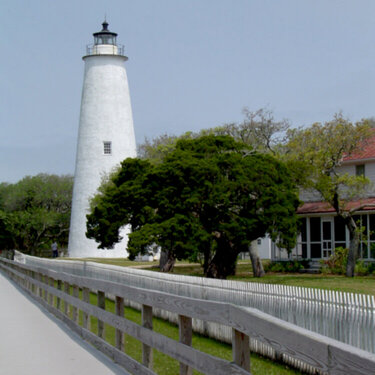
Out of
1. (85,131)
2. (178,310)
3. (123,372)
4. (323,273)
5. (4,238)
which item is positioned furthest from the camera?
(4,238)

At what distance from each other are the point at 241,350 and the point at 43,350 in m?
5.86

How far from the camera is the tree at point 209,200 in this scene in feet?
80.5

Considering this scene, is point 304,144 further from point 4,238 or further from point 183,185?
point 4,238

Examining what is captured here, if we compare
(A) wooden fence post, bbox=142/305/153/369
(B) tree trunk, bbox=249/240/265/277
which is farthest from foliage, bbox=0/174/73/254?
(A) wooden fence post, bbox=142/305/153/369

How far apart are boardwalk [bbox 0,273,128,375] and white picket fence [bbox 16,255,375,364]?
8.44 feet

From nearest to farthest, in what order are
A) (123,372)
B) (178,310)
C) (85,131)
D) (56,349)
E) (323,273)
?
(178,310) → (123,372) → (56,349) → (323,273) → (85,131)

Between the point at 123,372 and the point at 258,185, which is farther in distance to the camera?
the point at 258,185

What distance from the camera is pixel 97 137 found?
55969 millimetres

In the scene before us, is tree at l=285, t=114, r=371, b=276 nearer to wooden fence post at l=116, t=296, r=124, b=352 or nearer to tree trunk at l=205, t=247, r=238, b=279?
Answer: tree trunk at l=205, t=247, r=238, b=279

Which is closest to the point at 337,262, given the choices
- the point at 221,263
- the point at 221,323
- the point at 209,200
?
the point at 221,263

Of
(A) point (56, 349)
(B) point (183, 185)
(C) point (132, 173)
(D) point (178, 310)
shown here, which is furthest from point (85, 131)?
(D) point (178, 310)

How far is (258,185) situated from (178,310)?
18.9 m

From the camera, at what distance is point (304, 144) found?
30.3 metres

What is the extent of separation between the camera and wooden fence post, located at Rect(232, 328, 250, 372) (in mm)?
5398
